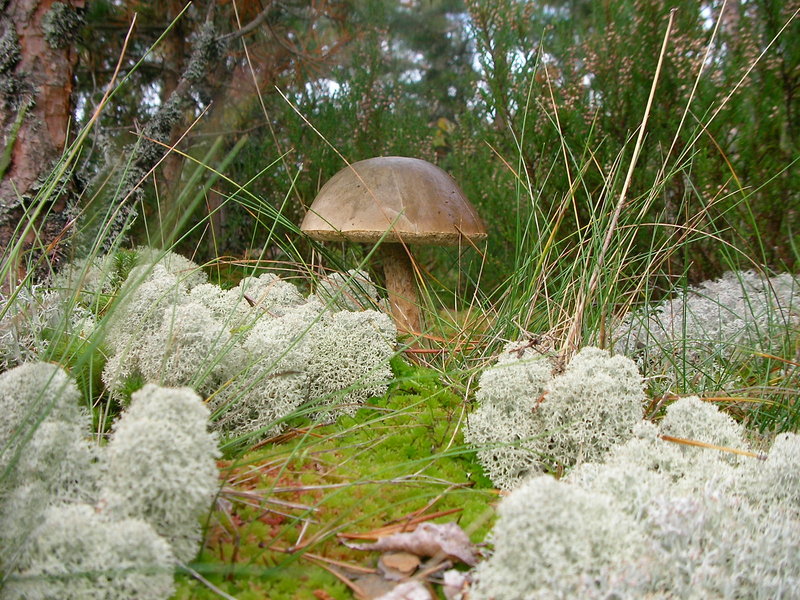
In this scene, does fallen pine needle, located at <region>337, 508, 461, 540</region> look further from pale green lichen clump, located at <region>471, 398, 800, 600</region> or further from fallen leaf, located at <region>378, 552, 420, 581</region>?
pale green lichen clump, located at <region>471, 398, 800, 600</region>

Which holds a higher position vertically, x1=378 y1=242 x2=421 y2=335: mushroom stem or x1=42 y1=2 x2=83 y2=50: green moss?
x1=42 y1=2 x2=83 y2=50: green moss

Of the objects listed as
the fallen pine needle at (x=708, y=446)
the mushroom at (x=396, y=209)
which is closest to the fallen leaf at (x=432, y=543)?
the fallen pine needle at (x=708, y=446)

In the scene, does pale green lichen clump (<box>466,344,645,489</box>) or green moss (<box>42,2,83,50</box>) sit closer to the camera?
pale green lichen clump (<box>466,344,645,489</box>)

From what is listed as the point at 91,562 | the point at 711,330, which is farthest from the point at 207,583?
the point at 711,330

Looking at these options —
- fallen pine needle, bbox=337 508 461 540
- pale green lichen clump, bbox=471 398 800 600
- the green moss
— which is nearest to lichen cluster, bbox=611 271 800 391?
pale green lichen clump, bbox=471 398 800 600

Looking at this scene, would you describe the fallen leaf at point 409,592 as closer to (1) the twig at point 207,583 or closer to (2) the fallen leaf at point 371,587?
(2) the fallen leaf at point 371,587

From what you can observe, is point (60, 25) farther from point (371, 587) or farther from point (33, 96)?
point (371, 587)

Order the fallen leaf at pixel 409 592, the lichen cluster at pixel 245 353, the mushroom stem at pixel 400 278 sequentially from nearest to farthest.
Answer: the fallen leaf at pixel 409 592
the lichen cluster at pixel 245 353
the mushroom stem at pixel 400 278

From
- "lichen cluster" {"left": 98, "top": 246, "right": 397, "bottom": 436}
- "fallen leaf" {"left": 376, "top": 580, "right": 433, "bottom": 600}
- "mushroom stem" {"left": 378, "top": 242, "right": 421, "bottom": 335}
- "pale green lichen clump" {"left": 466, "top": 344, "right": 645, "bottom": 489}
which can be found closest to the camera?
"fallen leaf" {"left": 376, "top": 580, "right": 433, "bottom": 600}

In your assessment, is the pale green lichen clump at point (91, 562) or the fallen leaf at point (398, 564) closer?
the pale green lichen clump at point (91, 562)
